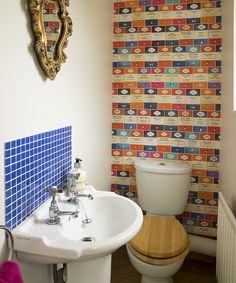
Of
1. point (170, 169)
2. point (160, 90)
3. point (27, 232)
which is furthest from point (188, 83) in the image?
point (27, 232)

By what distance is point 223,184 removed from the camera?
6.97 ft

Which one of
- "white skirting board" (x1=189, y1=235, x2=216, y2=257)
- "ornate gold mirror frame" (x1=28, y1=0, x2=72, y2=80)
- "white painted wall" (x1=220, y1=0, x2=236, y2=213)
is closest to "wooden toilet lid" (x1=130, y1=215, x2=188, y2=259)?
"white painted wall" (x1=220, y1=0, x2=236, y2=213)

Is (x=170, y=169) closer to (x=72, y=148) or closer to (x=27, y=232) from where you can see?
(x=72, y=148)

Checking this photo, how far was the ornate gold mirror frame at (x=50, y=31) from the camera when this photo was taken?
117cm

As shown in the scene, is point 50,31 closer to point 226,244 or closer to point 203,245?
point 226,244

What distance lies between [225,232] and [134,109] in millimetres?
1295

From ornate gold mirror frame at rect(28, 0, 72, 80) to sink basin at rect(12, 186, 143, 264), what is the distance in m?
0.67

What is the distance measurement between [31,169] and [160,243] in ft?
3.25

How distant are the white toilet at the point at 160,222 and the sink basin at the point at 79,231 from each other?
41 centimetres

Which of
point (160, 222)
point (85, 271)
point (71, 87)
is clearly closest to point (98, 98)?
point (71, 87)

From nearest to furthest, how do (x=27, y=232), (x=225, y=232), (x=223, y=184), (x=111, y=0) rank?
(x=27, y=232), (x=225, y=232), (x=223, y=184), (x=111, y=0)

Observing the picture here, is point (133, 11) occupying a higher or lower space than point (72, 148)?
higher

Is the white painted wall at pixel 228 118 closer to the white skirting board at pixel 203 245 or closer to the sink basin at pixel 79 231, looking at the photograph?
the white skirting board at pixel 203 245

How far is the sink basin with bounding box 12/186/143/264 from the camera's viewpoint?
1013mm
